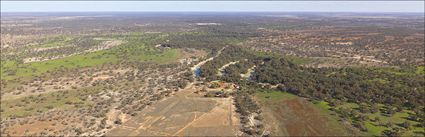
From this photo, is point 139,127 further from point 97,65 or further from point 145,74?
point 97,65

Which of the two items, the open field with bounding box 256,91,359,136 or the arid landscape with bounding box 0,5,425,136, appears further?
the arid landscape with bounding box 0,5,425,136

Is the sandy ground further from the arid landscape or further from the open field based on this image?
the open field

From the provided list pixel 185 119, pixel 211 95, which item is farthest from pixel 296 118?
pixel 185 119

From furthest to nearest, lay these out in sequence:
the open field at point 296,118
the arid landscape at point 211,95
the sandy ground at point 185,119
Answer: the arid landscape at point 211,95, the open field at point 296,118, the sandy ground at point 185,119

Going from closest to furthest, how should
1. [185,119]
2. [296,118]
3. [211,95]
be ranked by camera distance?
[185,119] < [296,118] < [211,95]

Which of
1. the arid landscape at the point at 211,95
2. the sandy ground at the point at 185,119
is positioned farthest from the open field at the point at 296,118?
the sandy ground at the point at 185,119

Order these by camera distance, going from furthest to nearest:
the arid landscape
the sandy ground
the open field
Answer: the arid landscape < the open field < the sandy ground

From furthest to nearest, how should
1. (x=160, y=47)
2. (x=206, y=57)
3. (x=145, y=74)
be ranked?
1. (x=160, y=47)
2. (x=206, y=57)
3. (x=145, y=74)

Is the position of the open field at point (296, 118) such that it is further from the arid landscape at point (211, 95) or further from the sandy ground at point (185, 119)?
the sandy ground at point (185, 119)

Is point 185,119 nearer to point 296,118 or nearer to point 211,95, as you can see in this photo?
point 211,95

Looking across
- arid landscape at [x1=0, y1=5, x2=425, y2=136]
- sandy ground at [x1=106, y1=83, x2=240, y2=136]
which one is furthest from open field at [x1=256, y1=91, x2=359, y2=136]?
sandy ground at [x1=106, y1=83, x2=240, y2=136]

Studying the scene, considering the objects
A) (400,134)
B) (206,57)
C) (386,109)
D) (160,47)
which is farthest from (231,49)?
(400,134)
